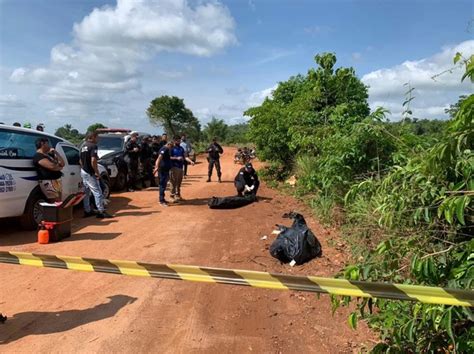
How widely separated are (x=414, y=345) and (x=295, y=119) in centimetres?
1125

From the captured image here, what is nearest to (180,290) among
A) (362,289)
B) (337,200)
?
(362,289)

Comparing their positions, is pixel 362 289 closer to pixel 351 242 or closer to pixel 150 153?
pixel 351 242

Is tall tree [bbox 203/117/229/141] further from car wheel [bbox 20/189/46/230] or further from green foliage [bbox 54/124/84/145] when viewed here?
car wheel [bbox 20/189/46/230]

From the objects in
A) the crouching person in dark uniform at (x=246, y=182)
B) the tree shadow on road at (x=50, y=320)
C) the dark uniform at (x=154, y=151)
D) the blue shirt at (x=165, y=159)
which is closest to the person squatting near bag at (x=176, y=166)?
the blue shirt at (x=165, y=159)

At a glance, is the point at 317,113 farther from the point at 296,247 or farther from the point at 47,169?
the point at 47,169

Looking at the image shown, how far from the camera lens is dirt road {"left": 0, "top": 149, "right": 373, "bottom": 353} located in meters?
4.04

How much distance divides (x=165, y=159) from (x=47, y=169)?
12.4 ft

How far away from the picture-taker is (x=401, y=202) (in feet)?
12.9

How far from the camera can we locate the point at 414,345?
3.33 m

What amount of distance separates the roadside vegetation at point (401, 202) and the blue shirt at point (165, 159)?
368 cm

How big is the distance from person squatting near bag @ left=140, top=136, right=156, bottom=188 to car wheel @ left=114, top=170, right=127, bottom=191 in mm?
978

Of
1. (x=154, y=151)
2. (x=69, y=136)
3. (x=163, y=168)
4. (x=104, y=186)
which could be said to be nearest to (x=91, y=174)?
(x=104, y=186)

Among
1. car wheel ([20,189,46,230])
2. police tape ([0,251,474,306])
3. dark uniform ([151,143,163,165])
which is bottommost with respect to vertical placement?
car wheel ([20,189,46,230])

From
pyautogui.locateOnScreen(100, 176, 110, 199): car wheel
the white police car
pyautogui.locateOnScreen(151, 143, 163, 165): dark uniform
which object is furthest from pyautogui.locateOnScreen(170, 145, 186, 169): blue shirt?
pyautogui.locateOnScreen(151, 143, 163, 165): dark uniform
